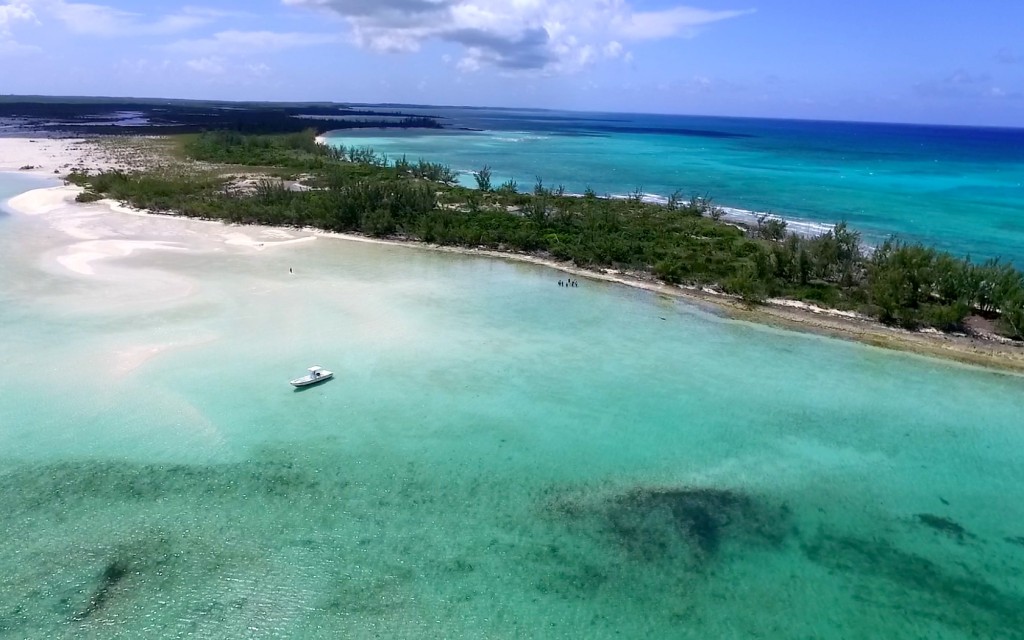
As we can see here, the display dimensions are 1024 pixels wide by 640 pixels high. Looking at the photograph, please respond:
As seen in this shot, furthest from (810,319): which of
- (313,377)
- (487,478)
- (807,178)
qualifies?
(807,178)

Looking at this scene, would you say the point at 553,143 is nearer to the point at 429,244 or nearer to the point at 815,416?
the point at 429,244

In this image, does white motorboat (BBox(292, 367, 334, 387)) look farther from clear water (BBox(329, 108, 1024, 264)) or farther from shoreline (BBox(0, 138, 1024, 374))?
clear water (BBox(329, 108, 1024, 264))

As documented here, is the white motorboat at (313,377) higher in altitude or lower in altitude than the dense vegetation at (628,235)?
lower

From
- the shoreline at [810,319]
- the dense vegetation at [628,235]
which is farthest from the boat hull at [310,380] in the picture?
the dense vegetation at [628,235]

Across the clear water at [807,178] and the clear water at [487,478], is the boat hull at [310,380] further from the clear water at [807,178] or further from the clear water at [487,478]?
the clear water at [807,178]

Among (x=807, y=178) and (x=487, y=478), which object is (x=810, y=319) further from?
(x=807, y=178)

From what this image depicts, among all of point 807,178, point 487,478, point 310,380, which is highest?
point 807,178
